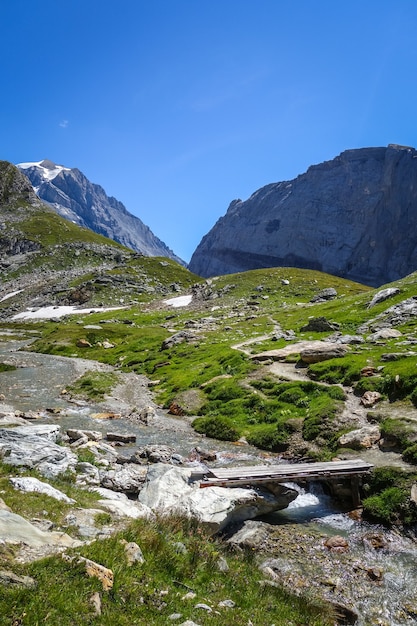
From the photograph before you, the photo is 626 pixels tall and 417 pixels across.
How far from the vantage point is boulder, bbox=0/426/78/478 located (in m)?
13.9

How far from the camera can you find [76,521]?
10.2 meters

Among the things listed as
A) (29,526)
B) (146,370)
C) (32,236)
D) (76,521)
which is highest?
(32,236)

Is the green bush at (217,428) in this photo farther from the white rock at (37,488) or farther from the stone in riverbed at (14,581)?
the stone in riverbed at (14,581)

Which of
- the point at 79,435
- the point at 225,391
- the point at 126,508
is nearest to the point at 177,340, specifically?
the point at 225,391

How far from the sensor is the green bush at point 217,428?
2600cm

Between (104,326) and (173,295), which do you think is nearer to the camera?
(104,326)

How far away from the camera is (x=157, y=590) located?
820 centimetres

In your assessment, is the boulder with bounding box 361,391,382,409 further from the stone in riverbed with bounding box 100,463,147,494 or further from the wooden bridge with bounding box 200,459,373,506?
the stone in riverbed with bounding box 100,463,147,494

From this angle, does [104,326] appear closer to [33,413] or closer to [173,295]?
[173,295]

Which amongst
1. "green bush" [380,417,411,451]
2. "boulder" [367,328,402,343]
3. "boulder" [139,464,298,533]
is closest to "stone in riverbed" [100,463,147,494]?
"boulder" [139,464,298,533]

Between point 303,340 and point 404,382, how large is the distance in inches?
782

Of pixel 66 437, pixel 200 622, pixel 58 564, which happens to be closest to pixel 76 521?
pixel 58 564

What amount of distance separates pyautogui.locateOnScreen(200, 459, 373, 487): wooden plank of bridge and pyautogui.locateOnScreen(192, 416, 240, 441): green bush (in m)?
7.81

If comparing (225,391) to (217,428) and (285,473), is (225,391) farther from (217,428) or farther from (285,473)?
(285,473)
